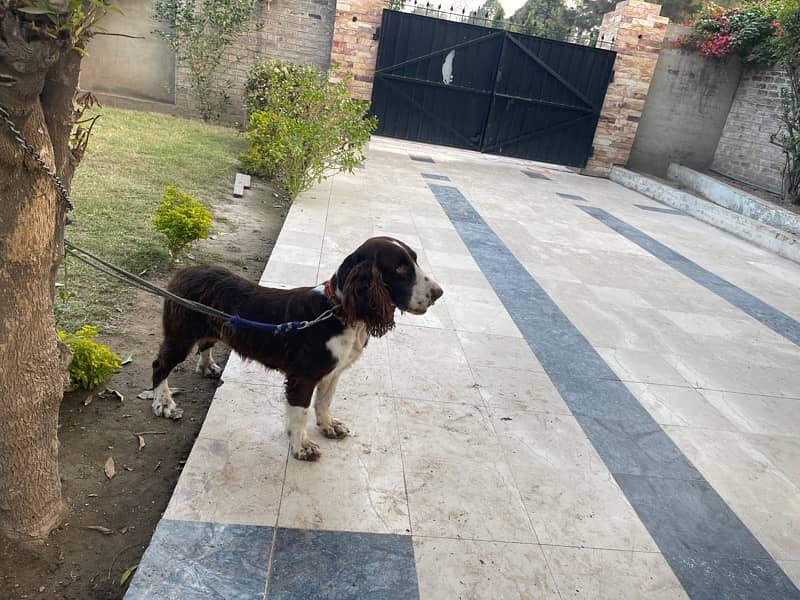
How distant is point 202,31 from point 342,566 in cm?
1284

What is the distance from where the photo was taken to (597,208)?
10.4 meters

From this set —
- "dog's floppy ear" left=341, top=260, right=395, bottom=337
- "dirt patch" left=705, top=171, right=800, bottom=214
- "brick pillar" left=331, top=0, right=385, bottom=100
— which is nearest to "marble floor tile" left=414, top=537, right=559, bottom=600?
"dog's floppy ear" left=341, top=260, right=395, bottom=337

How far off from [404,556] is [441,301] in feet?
9.79

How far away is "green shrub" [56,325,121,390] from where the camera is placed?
3162 mm

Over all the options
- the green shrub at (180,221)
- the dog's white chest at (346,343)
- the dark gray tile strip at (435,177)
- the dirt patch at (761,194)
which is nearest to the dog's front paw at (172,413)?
the dog's white chest at (346,343)

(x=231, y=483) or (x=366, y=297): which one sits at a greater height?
(x=366, y=297)

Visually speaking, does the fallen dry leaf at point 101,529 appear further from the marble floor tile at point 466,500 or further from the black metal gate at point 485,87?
the black metal gate at point 485,87

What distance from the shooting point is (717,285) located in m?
6.92

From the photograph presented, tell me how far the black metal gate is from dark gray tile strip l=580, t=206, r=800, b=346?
4.89 metres

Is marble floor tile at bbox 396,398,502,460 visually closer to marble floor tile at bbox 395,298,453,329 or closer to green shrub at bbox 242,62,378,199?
marble floor tile at bbox 395,298,453,329

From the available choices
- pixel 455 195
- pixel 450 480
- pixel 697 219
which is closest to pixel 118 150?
pixel 455 195

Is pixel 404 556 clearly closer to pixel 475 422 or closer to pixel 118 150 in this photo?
pixel 475 422

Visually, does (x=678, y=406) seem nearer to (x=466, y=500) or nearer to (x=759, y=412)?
(x=759, y=412)

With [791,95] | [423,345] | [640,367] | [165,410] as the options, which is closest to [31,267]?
[165,410]
